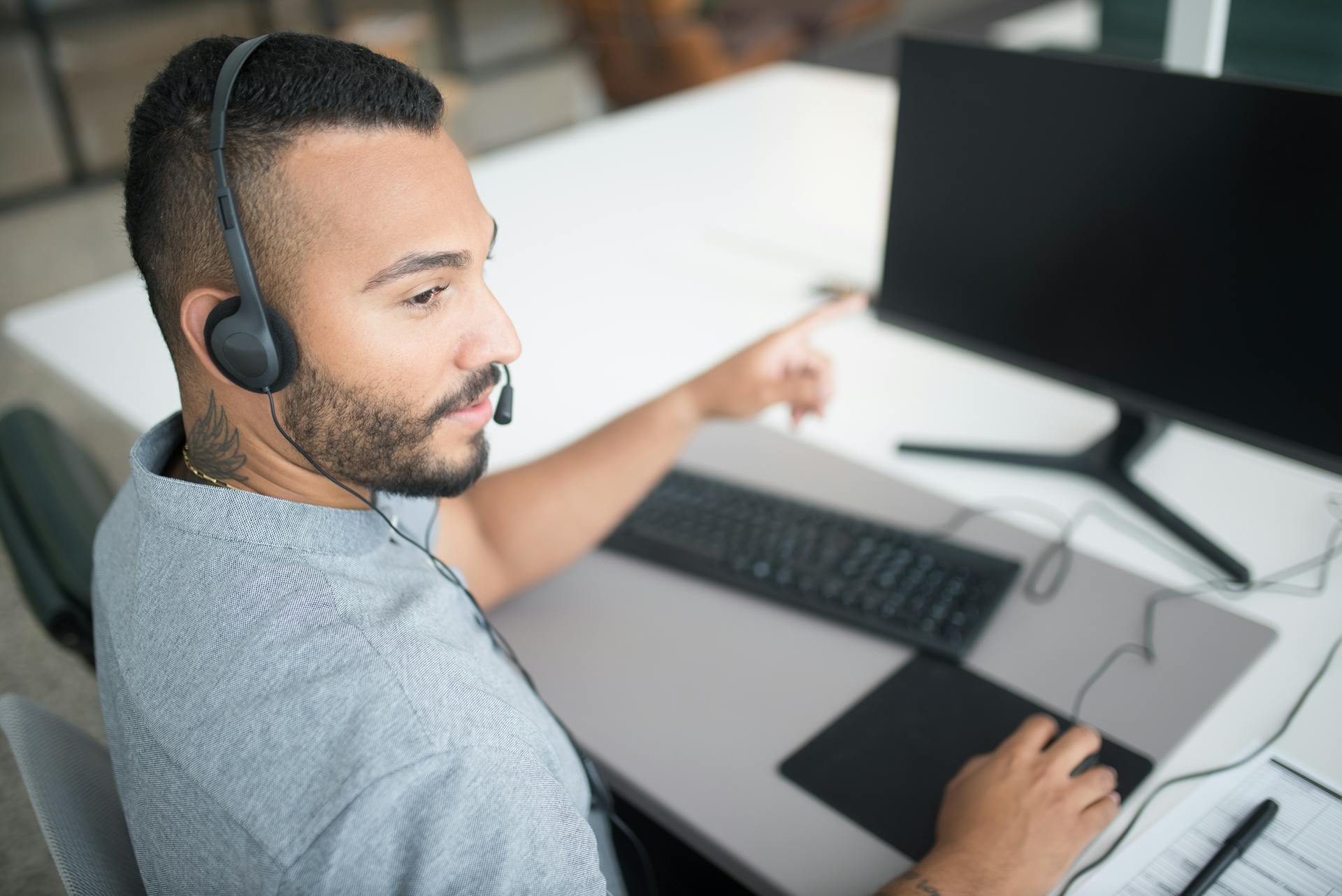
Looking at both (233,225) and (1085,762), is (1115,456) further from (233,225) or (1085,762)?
(233,225)

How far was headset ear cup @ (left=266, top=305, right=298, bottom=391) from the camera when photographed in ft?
2.26

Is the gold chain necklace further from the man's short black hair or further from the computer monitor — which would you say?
the computer monitor

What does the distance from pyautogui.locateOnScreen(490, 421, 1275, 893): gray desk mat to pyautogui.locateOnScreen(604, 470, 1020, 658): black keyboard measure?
19 mm

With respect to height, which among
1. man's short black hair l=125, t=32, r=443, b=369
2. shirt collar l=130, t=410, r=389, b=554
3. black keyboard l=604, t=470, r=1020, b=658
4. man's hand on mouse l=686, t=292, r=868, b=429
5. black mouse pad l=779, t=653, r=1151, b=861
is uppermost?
man's short black hair l=125, t=32, r=443, b=369

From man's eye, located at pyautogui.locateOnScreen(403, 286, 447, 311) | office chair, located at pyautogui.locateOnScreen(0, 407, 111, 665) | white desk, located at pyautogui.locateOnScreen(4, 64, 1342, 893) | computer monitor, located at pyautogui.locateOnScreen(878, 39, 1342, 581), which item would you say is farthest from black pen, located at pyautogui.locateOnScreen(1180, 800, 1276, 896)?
office chair, located at pyautogui.locateOnScreen(0, 407, 111, 665)

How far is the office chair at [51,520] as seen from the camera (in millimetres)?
858

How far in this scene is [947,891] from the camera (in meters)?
0.76

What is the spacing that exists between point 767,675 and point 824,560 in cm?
15

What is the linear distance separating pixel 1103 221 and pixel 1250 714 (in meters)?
0.50

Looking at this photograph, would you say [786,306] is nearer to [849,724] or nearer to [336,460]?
[849,724]

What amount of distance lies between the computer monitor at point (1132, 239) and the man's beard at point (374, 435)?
658mm

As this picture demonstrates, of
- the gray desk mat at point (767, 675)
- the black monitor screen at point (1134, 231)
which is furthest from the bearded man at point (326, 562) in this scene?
the black monitor screen at point (1134, 231)

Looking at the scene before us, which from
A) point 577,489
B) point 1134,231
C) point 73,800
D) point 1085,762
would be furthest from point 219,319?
point 1134,231

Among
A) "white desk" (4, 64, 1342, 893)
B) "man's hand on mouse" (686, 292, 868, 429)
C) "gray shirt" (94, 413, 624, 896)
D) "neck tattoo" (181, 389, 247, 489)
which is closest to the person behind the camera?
"gray shirt" (94, 413, 624, 896)
